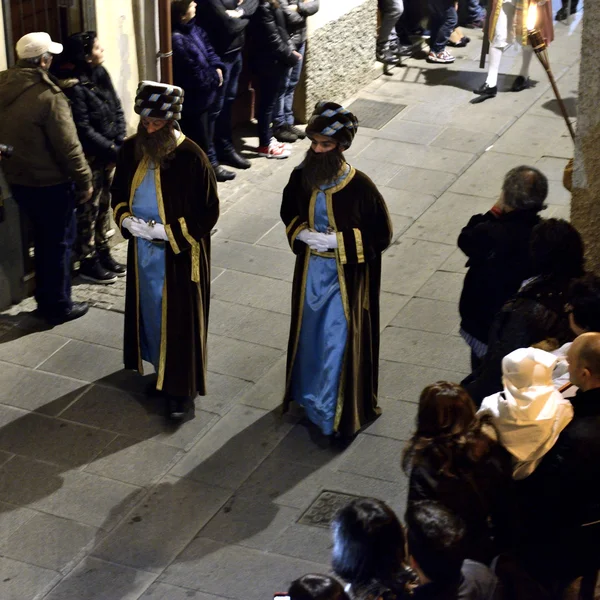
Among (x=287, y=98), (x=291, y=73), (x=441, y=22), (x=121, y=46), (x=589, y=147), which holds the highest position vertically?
(x=589, y=147)

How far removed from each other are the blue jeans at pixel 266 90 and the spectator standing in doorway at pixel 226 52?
31 cm

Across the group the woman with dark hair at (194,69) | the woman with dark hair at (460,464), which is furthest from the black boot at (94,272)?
the woman with dark hair at (460,464)

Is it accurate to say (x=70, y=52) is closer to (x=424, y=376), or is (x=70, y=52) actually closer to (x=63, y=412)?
(x=63, y=412)

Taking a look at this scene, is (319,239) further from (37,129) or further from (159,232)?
(37,129)

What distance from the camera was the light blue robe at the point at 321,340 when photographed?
677 cm

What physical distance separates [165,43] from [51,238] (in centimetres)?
228

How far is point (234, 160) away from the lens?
A: 11.0 metres

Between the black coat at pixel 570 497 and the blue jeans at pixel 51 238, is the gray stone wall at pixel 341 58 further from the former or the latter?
the black coat at pixel 570 497

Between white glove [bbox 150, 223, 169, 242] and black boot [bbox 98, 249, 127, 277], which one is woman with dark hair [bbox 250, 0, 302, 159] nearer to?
black boot [bbox 98, 249, 127, 277]

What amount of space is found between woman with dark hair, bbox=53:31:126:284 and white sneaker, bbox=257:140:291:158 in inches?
107

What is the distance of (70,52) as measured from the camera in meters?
8.37

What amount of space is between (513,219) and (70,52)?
361 centimetres

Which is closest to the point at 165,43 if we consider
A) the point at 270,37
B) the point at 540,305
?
the point at 270,37

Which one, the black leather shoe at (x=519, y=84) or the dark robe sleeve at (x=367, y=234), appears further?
the black leather shoe at (x=519, y=84)
